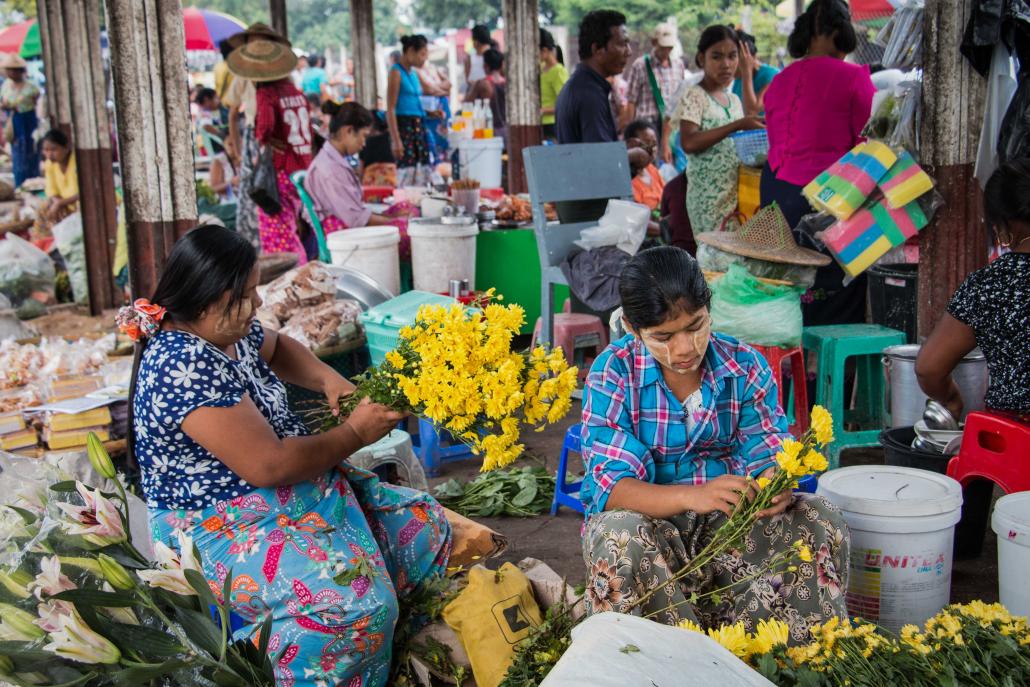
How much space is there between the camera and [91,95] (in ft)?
29.5

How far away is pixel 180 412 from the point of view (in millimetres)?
2451

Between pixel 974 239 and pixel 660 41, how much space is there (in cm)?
A: 556

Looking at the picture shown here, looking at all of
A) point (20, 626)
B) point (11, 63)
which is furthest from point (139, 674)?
point (11, 63)

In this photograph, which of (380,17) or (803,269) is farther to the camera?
(380,17)

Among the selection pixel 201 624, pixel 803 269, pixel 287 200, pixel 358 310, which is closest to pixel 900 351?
pixel 803 269

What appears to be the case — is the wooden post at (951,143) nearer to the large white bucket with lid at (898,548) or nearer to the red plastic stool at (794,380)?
the red plastic stool at (794,380)

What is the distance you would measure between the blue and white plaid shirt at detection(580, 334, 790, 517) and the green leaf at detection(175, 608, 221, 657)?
114 cm

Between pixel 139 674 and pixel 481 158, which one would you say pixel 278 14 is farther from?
pixel 139 674

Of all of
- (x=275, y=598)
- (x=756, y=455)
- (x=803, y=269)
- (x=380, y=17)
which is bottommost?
(x=275, y=598)

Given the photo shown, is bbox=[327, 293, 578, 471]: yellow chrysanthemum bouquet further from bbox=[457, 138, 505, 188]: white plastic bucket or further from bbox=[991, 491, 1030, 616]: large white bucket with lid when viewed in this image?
bbox=[457, 138, 505, 188]: white plastic bucket

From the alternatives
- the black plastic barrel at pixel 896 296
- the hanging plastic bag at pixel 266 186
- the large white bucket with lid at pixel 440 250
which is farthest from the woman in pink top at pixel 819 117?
the hanging plastic bag at pixel 266 186

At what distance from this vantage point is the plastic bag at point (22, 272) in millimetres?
8711

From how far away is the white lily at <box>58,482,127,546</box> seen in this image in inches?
65.7

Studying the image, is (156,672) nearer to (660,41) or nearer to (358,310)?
(358,310)
